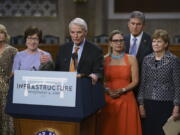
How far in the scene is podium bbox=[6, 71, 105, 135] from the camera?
3.10 m

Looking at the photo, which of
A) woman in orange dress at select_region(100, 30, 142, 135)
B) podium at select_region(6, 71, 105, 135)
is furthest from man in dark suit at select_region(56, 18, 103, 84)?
woman in orange dress at select_region(100, 30, 142, 135)

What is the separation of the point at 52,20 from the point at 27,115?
8455mm

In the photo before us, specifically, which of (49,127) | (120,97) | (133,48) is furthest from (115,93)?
(49,127)

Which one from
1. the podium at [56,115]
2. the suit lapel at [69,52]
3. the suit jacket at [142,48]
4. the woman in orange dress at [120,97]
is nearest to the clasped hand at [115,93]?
the woman in orange dress at [120,97]

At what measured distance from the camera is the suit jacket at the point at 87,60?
3684 millimetres

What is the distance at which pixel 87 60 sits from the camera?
3686 mm

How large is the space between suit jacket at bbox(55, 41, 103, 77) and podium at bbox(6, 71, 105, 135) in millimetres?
367

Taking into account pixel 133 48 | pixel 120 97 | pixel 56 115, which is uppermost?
pixel 133 48

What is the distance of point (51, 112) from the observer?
314 cm

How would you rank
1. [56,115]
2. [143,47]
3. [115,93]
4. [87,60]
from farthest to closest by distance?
1. [143,47]
2. [115,93]
3. [87,60]
4. [56,115]

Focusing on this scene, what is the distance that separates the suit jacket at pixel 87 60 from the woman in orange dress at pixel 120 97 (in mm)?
488

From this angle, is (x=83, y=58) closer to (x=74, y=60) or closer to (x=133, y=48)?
(x=74, y=60)

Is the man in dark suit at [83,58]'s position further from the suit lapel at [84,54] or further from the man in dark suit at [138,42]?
the man in dark suit at [138,42]

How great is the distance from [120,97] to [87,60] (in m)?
0.70
